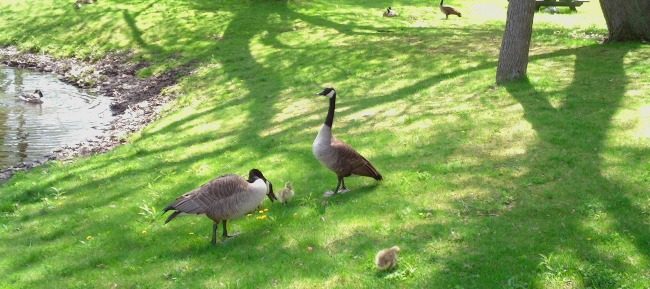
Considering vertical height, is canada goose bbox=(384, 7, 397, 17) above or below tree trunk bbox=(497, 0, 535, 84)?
below

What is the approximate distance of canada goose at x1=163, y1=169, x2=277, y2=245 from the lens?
405 inches

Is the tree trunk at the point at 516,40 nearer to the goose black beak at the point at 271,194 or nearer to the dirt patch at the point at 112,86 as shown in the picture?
the goose black beak at the point at 271,194

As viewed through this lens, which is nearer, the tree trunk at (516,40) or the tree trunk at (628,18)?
the tree trunk at (516,40)

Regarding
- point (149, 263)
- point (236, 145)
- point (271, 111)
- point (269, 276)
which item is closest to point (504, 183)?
point (269, 276)

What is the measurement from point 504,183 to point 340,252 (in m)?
3.94

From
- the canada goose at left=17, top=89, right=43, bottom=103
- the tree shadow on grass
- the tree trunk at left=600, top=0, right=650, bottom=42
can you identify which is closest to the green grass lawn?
the tree shadow on grass

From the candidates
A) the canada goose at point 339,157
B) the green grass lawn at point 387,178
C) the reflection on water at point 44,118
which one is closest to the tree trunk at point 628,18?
the green grass lawn at point 387,178

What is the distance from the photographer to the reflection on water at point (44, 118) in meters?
20.8

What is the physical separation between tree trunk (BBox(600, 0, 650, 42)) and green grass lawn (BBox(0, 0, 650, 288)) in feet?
4.10

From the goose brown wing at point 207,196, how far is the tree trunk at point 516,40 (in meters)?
11.0

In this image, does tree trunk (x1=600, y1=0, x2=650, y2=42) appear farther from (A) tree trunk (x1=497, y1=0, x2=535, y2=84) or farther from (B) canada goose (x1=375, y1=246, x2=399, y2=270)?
(B) canada goose (x1=375, y1=246, x2=399, y2=270)

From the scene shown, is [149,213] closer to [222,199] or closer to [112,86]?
[222,199]

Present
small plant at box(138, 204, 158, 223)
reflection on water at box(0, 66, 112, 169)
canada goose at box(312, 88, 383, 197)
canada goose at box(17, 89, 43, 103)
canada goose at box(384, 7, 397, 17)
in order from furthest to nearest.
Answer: canada goose at box(384, 7, 397, 17), canada goose at box(17, 89, 43, 103), reflection on water at box(0, 66, 112, 169), small plant at box(138, 204, 158, 223), canada goose at box(312, 88, 383, 197)

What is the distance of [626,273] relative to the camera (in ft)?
27.6
